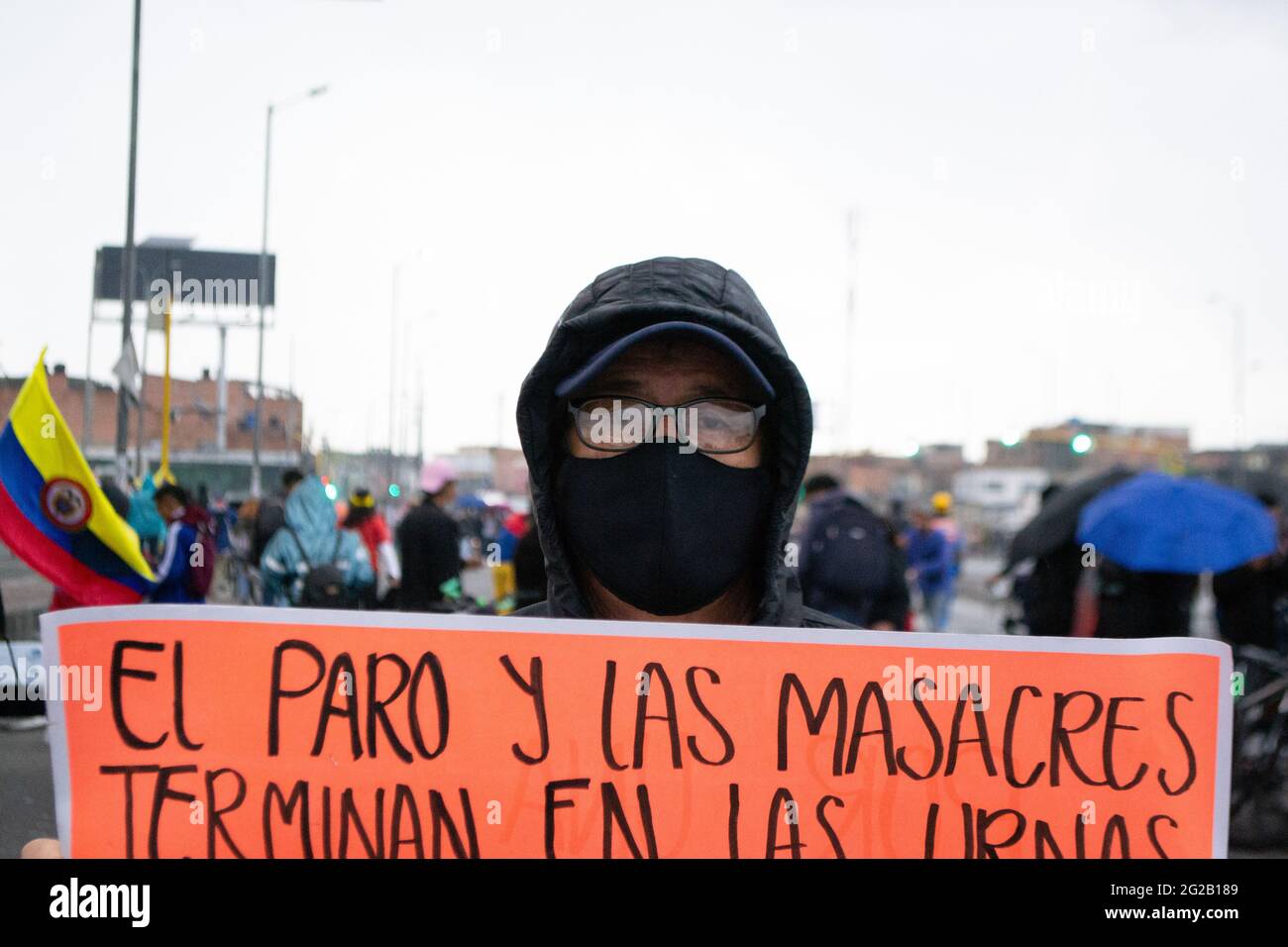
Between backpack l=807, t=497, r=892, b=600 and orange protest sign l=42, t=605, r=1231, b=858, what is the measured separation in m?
4.54

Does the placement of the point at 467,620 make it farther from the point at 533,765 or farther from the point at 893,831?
the point at 893,831

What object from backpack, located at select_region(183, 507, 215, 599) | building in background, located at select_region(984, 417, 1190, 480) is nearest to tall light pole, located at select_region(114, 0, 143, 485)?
backpack, located at select_region(183, 507, 215, 599)

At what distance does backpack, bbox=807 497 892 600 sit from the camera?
6086 millimetres

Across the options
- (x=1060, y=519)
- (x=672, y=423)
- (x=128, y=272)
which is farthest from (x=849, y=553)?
(x=128, y=272)

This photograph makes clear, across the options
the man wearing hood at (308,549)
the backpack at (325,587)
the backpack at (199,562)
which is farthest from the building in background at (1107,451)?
the backpack at (199,562)

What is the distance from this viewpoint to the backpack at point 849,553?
6.09 meters

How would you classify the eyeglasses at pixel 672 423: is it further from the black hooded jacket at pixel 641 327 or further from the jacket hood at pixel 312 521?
the jacket hood at pixel 312 521

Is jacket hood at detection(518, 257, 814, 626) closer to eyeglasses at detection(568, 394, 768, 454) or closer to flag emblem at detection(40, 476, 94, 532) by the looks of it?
eyeglasses at detection(568, 394, 768, 454)

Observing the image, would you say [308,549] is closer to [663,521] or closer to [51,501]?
[51,501]
